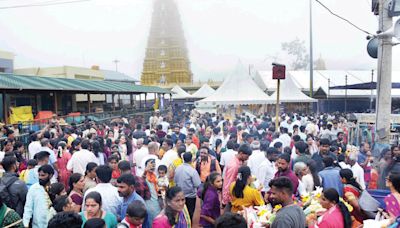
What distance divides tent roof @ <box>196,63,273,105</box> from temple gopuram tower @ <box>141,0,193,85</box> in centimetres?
2828

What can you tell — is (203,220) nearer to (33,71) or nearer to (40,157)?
(40,157)

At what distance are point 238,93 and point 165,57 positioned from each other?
32.7 m

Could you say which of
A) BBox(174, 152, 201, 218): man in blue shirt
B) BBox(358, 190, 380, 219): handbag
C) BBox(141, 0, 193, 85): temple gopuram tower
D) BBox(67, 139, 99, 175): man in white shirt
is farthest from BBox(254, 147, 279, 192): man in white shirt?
BBox(141, 0, 193, 85): temple gopuram tower

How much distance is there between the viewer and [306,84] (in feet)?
92.1

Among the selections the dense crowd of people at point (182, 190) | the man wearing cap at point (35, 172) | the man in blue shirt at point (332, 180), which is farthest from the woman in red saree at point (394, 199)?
the man wearing cap at point (35, 172)

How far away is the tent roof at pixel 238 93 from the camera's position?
1705cm

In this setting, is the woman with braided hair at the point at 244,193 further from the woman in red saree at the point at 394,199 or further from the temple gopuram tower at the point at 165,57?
the temple gopuram tower at the point at 165,57

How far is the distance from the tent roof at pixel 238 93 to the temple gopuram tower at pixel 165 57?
28275 mm

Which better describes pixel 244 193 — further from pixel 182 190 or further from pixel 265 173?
pixel 265 173

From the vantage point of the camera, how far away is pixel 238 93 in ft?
57.8

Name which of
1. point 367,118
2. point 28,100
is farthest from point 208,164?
point 28,100

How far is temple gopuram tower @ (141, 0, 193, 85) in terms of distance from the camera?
154 ft

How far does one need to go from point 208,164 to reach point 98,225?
3.22 metres

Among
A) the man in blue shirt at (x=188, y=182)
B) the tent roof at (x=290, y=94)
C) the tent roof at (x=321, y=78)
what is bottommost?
the man in blue shirt at (x=188, y=182)
